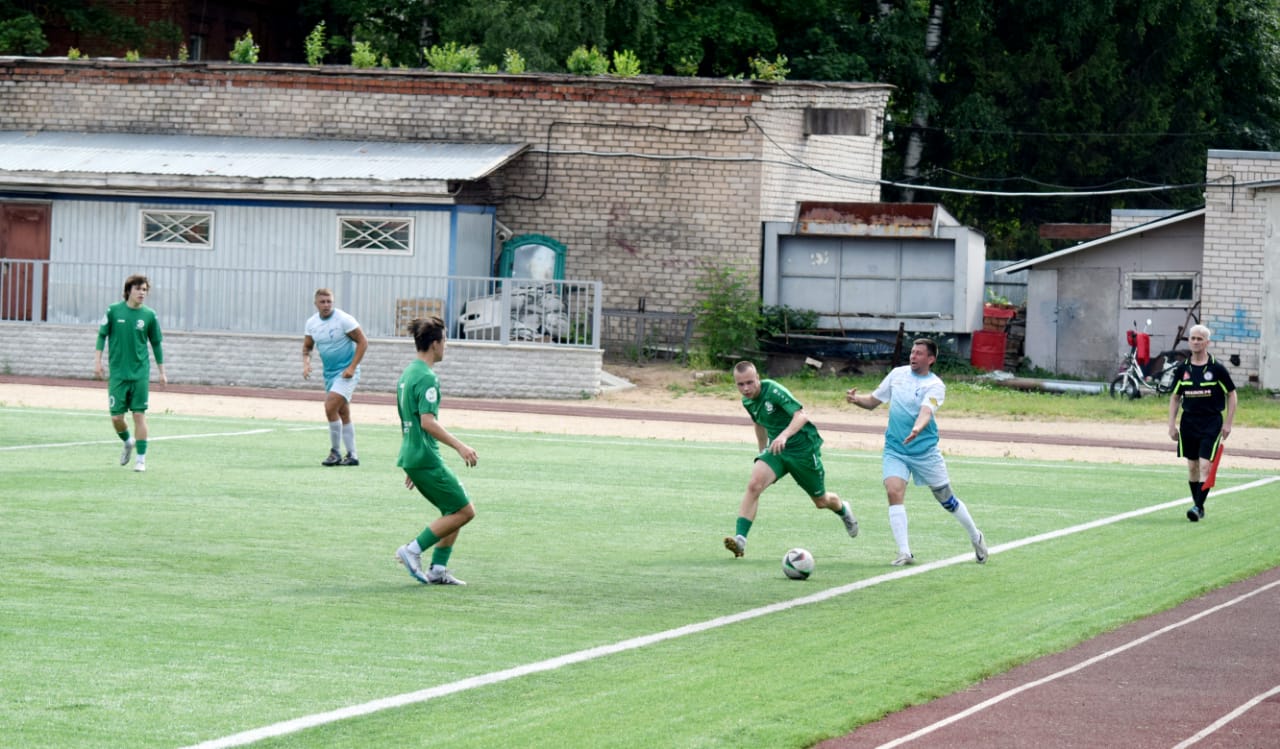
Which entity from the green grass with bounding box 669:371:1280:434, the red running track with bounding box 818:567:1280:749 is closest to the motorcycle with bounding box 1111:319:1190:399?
the green grass with bounding box 669:371:1280:434

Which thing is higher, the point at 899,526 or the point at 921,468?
the point at 921,468

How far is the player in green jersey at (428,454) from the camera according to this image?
11125mm

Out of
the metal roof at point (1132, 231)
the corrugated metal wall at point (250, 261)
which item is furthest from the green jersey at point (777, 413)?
the metal roof at point (1132, 231)

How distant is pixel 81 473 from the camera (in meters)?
17.8

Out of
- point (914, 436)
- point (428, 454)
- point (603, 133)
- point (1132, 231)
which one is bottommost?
point (428, 454)

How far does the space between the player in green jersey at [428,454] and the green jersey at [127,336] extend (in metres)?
7.52

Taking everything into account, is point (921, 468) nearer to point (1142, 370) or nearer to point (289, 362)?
point (289, 362)

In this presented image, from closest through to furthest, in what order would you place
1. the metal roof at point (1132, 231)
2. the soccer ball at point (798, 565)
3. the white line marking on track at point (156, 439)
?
the soccer ball at point (798, 565) → the white line marking on track at point (156, 439) → the metal roof at point (1132, 231)

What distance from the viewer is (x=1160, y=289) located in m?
36.2

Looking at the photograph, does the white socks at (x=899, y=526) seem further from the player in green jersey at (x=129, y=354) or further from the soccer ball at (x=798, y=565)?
the player in green jersey at (x=129, y=354)

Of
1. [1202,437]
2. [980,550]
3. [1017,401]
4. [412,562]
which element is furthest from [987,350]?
[412,562]

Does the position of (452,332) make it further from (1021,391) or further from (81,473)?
(81,473)

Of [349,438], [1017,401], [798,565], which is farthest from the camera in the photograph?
[1017,401]

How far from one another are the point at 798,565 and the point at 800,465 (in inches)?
46.5
